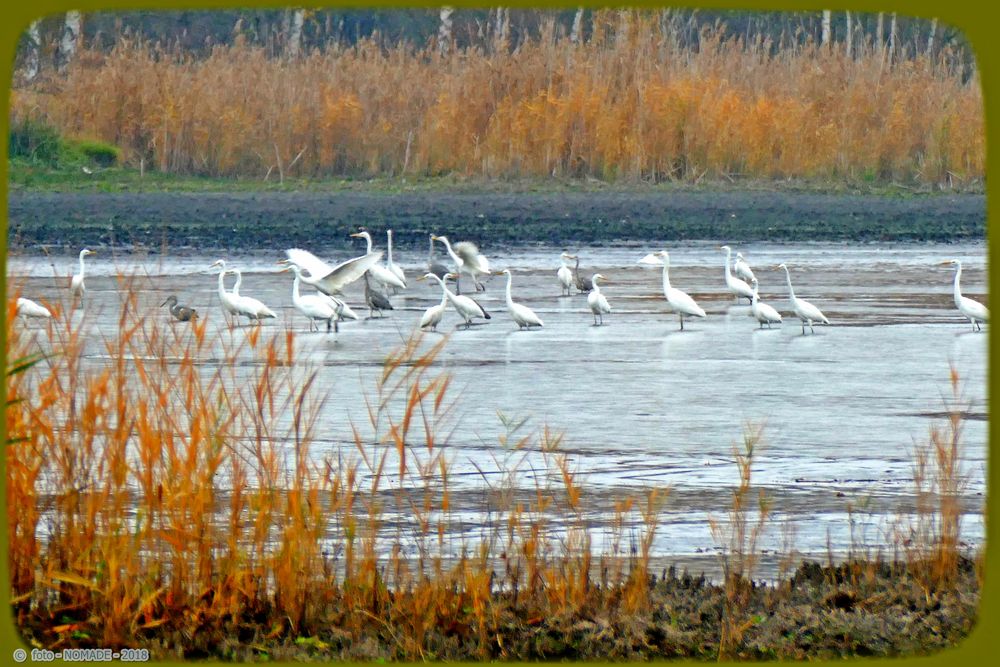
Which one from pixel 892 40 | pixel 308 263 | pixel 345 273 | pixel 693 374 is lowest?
pixel 693 374

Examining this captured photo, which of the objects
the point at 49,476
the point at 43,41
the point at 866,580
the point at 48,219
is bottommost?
the point at 866,580

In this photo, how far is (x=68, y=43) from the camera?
21.7ft

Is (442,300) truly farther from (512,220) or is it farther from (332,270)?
(512,220)

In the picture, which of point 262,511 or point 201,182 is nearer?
point 262,511

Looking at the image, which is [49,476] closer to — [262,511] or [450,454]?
[262,511]

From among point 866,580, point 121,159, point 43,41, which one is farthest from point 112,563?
point 121,159

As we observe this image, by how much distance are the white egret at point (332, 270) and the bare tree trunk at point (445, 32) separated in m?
4.01

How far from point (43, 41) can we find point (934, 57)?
381cm

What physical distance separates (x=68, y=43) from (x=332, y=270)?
5256mm

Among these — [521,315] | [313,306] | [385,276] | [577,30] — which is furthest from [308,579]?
[385,276]

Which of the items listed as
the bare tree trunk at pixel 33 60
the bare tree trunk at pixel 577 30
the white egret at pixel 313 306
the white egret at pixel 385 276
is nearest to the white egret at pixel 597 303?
the white egret at pixel 313 306

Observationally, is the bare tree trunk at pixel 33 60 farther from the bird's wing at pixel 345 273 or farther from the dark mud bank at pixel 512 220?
the dark mud bank at pixel 512 220

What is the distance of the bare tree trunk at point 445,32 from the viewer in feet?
20.0

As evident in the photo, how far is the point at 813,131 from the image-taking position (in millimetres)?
8984
